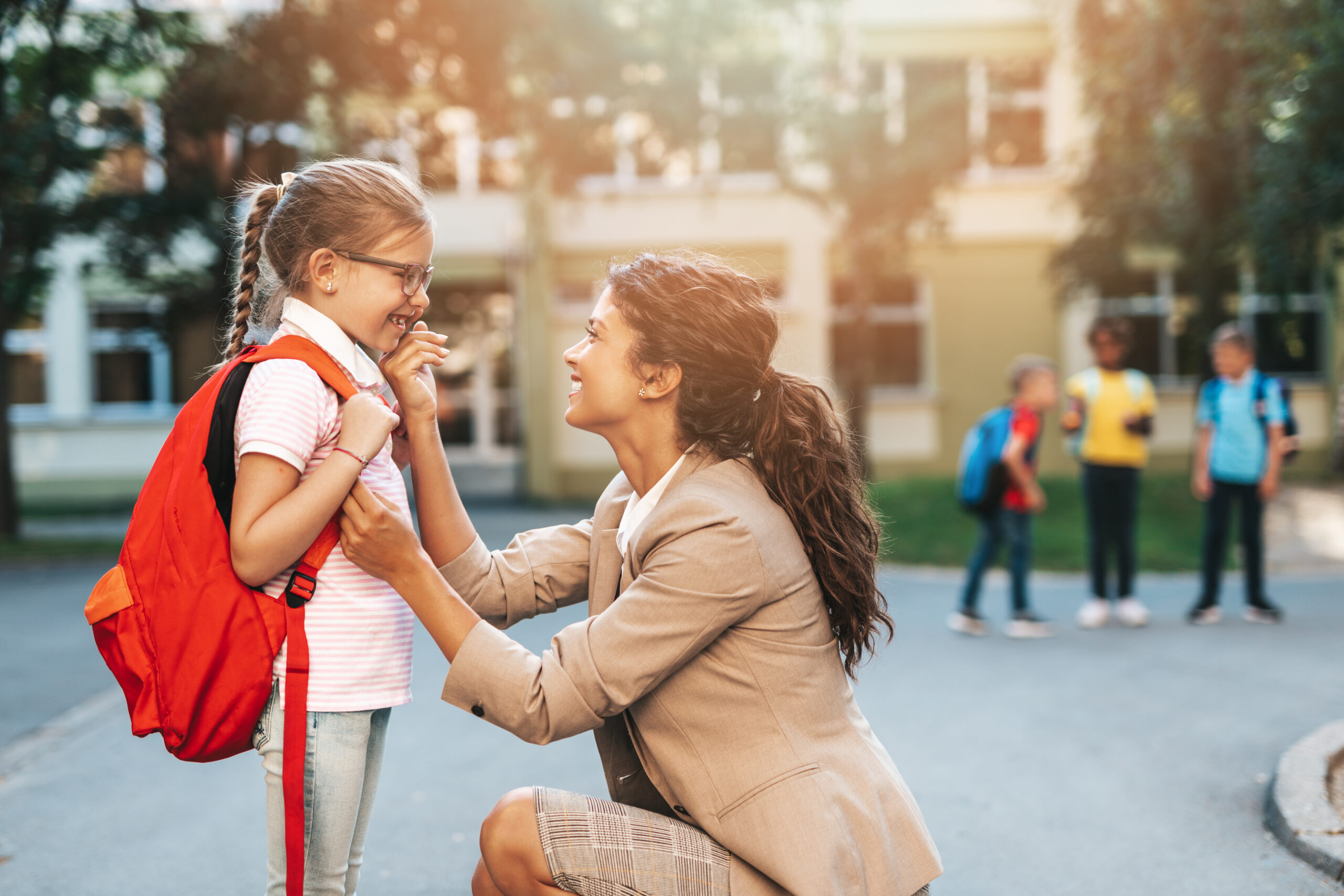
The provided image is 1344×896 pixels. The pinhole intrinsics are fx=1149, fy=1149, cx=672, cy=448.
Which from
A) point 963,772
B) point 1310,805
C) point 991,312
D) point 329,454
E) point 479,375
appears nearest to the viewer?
point 329,454

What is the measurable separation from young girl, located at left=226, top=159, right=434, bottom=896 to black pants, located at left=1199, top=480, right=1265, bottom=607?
22.7ft

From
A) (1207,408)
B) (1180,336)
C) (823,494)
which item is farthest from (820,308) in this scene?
(823,494)

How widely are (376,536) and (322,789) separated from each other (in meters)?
0.48

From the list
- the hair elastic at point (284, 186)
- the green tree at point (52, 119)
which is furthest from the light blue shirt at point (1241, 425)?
the green tree at point (52, 119)

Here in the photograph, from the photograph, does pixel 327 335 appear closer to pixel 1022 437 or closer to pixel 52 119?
pixel 1022 437

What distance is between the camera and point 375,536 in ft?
6.27

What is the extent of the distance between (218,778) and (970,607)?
4851 mm

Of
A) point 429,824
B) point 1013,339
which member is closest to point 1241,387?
point 429,824

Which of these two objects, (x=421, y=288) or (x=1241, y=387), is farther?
(x=1241, y=387)

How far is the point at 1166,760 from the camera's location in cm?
475

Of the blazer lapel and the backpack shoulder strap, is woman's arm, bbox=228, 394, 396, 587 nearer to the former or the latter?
the backpack shoulder strap

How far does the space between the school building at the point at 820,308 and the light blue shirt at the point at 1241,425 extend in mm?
10840

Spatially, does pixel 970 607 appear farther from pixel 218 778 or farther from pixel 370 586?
pixel 370 586

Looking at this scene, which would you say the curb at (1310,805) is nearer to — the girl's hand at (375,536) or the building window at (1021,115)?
the girl's hand at (375,536)
